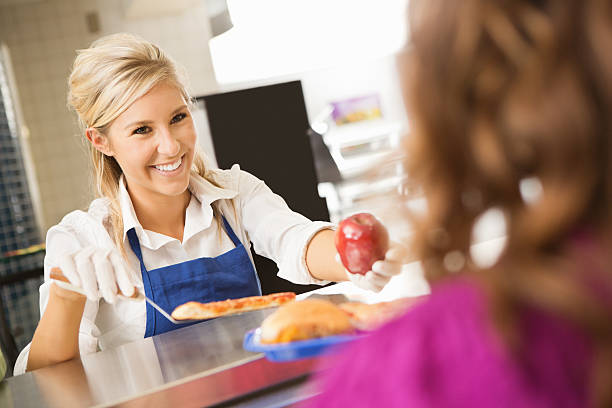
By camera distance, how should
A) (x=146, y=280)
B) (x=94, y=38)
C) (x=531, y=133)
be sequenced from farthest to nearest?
(x=94, y=38) → (x=146, y=280) → (x=531, y=133)

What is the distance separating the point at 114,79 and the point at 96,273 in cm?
67

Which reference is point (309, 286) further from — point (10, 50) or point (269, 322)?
point (10, 50)

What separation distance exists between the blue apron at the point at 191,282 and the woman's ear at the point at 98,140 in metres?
0.26

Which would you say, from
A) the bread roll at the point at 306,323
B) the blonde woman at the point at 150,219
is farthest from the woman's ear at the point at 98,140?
the bread roll at the point at 306,323

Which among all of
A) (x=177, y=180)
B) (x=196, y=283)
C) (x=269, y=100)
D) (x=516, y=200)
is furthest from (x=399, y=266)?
(x=269, y=100)

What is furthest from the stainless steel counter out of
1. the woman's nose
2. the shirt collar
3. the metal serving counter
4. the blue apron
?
the woman's nose

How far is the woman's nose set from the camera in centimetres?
190

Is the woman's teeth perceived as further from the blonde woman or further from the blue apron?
the blue apron

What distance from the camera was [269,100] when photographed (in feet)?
8.37

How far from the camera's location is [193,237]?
2.08m

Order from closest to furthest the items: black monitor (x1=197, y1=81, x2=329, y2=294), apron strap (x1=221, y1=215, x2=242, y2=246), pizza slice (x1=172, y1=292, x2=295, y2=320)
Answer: pizza slice (x1=172, y1=292, x2=295, y2=320) → apron strap (x1=221, y1=215, x2=242, y2=246) → black monitor (x1=197, y1=81, x2=329, y2=294)

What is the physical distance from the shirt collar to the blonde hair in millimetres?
29

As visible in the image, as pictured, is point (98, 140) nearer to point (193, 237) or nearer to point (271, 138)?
point (193, 237)

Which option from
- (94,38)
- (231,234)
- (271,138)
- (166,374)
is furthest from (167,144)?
(94,38)
